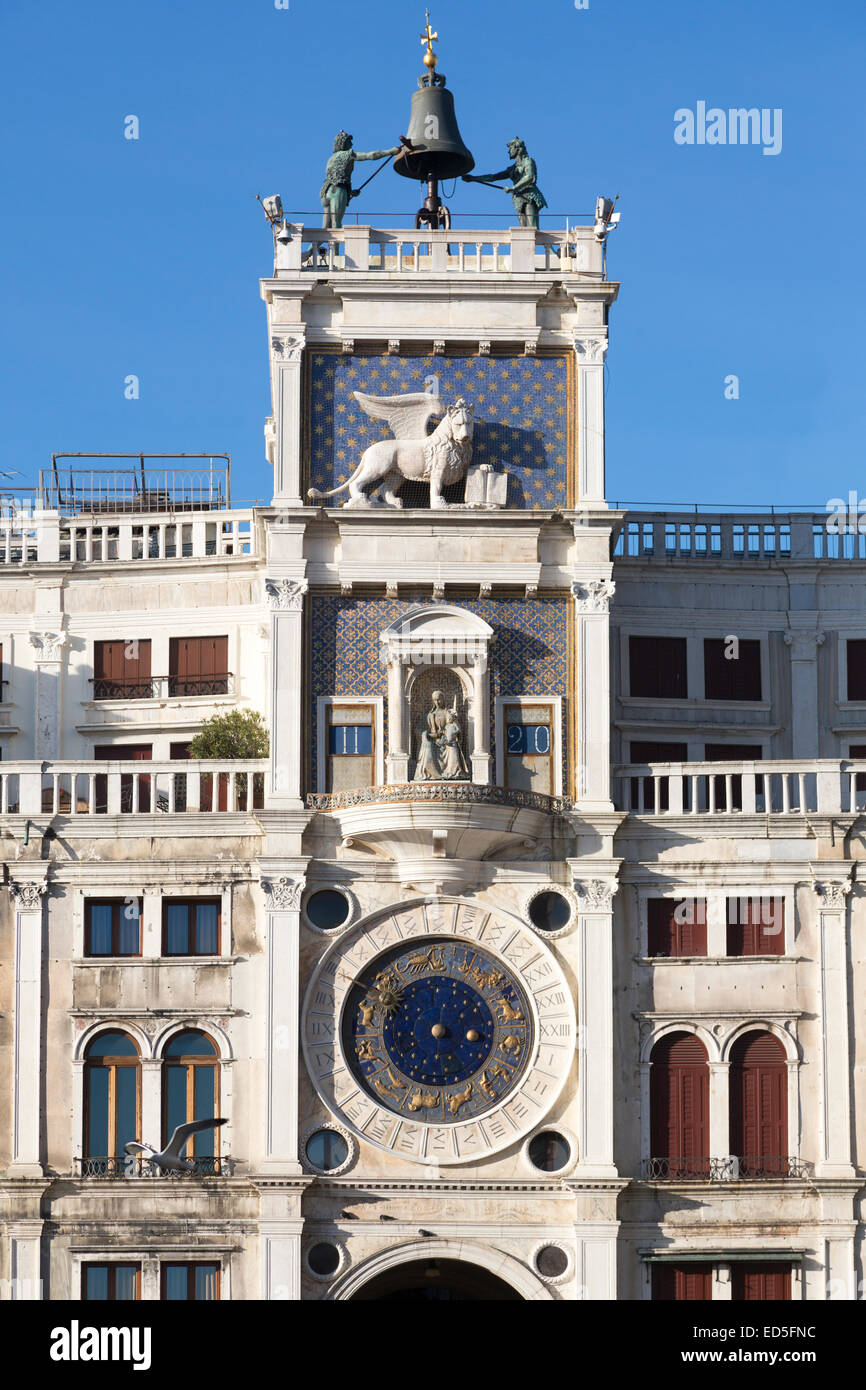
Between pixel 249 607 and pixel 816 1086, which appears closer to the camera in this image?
pixel 816 1086

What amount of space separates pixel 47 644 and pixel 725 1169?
19236mm

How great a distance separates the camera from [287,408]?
62406mm

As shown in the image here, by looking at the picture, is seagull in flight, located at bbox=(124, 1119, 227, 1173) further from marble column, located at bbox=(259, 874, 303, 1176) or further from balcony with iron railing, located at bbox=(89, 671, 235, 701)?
balcony with iron railing, located at bbox=(89, 671, 235, 701)

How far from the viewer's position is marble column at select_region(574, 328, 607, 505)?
6250 cm

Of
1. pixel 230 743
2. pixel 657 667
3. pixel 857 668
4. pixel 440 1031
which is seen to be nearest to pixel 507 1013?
pixel 440 1031

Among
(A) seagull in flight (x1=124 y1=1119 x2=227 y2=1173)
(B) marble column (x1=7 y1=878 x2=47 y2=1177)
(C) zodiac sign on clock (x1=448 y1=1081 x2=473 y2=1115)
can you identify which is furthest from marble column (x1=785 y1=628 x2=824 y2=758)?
(B) marble column (x1=7 y1=878 x2=47 y2=1177)

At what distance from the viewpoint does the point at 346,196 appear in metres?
64.4

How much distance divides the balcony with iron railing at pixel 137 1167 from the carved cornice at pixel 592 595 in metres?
13.1

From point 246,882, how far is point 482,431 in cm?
1041

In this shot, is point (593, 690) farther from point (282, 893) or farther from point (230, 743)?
point (230, 743)

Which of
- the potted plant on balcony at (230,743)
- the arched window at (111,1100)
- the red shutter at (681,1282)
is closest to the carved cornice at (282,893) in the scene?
the potted plant on balcony at (230,743)

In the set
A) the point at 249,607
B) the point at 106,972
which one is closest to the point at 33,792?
the point at 106,972
